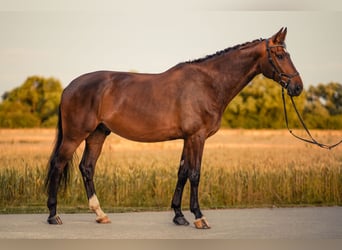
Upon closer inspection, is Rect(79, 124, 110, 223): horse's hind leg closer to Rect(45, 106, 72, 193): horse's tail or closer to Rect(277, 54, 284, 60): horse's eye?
Rect(45, 106, 72, 193): horse's tail

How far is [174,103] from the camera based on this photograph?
6816 millimetres

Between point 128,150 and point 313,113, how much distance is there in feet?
11.5

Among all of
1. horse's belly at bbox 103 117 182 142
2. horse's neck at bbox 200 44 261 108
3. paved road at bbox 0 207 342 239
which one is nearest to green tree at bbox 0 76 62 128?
paved road at bbox 0 207 342 239

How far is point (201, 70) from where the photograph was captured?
689 cm

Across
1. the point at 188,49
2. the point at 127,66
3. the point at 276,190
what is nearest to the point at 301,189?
the point at 276,190

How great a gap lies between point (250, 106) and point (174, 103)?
3580 millimetres

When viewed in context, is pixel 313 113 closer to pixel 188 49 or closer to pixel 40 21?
pixel 188 49

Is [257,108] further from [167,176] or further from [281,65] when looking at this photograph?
[281,65]

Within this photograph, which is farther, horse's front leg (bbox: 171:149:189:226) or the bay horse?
horse's front leg (bbox: 171:149:189:226)

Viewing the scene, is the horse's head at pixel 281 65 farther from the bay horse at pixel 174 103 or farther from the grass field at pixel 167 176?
the grass field at pixel 167 176

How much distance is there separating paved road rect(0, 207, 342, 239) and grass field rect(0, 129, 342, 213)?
0.90 meters

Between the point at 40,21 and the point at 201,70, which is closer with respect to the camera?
the point at 201,70

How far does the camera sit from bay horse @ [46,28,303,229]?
666 centimetres

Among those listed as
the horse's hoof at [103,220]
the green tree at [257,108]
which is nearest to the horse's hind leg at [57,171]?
the horse's hoof at [103,220]
